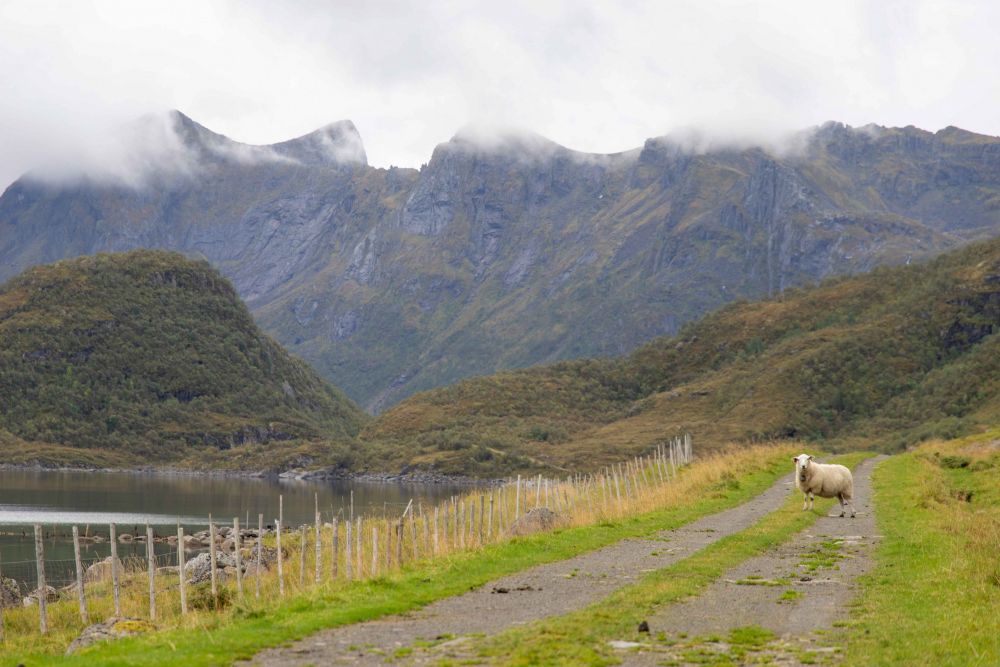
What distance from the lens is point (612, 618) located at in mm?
18094

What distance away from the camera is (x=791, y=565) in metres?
25.4

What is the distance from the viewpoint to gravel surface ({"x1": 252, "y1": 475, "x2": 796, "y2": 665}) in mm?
15930

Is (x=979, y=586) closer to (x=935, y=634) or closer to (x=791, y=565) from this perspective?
(x=935, y=634)

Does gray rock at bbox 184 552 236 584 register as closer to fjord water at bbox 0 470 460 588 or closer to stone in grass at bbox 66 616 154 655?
fjord water at bbox 0 470 460 588

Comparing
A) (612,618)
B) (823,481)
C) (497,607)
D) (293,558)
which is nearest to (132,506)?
(293,558)

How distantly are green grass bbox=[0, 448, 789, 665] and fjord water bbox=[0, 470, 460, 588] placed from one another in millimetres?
17172

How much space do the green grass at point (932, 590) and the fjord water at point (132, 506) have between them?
23.6m

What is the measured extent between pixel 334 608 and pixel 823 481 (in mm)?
24781

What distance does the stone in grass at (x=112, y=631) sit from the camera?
21986 mm

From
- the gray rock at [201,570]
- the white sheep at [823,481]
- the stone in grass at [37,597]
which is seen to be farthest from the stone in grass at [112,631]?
the white sheep at [823,481]

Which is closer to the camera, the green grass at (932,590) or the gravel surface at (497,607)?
the green grass at (932,590)

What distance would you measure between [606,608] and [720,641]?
3.24m

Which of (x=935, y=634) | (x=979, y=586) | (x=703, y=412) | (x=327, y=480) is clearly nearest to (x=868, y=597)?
Result: (x=979, y=586)

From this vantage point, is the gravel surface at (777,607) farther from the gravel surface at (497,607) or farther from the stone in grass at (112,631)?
Result: the stone in grass at (112,631)
